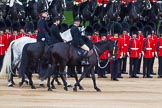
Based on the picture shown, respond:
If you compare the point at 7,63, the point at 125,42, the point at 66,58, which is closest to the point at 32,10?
the point at 125,42

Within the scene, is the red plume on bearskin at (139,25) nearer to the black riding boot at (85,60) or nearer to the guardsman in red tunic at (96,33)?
the guardsman in red tunic at (96,33)

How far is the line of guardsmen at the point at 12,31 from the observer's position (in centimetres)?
2373

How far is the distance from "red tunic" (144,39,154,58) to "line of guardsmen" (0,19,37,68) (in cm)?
353

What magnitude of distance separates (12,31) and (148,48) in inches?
192

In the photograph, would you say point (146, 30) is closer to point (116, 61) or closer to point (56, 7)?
point (116, 61)

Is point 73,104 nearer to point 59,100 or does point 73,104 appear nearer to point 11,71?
point 59,100

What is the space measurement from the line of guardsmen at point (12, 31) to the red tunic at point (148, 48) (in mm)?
3533

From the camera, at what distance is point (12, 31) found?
25.2 m

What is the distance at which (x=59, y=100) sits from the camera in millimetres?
16812

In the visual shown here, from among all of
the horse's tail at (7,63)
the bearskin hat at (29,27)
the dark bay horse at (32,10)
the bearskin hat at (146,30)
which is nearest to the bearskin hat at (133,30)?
the bearskin hat at (146,30)

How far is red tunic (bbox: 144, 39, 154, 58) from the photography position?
23297 millimetres

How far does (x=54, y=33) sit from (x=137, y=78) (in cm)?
466

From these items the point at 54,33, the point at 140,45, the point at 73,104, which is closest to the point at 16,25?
the point at 140,45

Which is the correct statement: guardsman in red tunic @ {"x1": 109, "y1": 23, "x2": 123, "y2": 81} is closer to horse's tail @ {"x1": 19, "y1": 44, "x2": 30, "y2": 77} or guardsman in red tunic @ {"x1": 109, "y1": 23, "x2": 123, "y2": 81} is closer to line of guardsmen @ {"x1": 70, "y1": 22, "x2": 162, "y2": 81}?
line of guardsmen @ {"x1": 70, "y1": 22, "x2": 162, "y2": 81}
